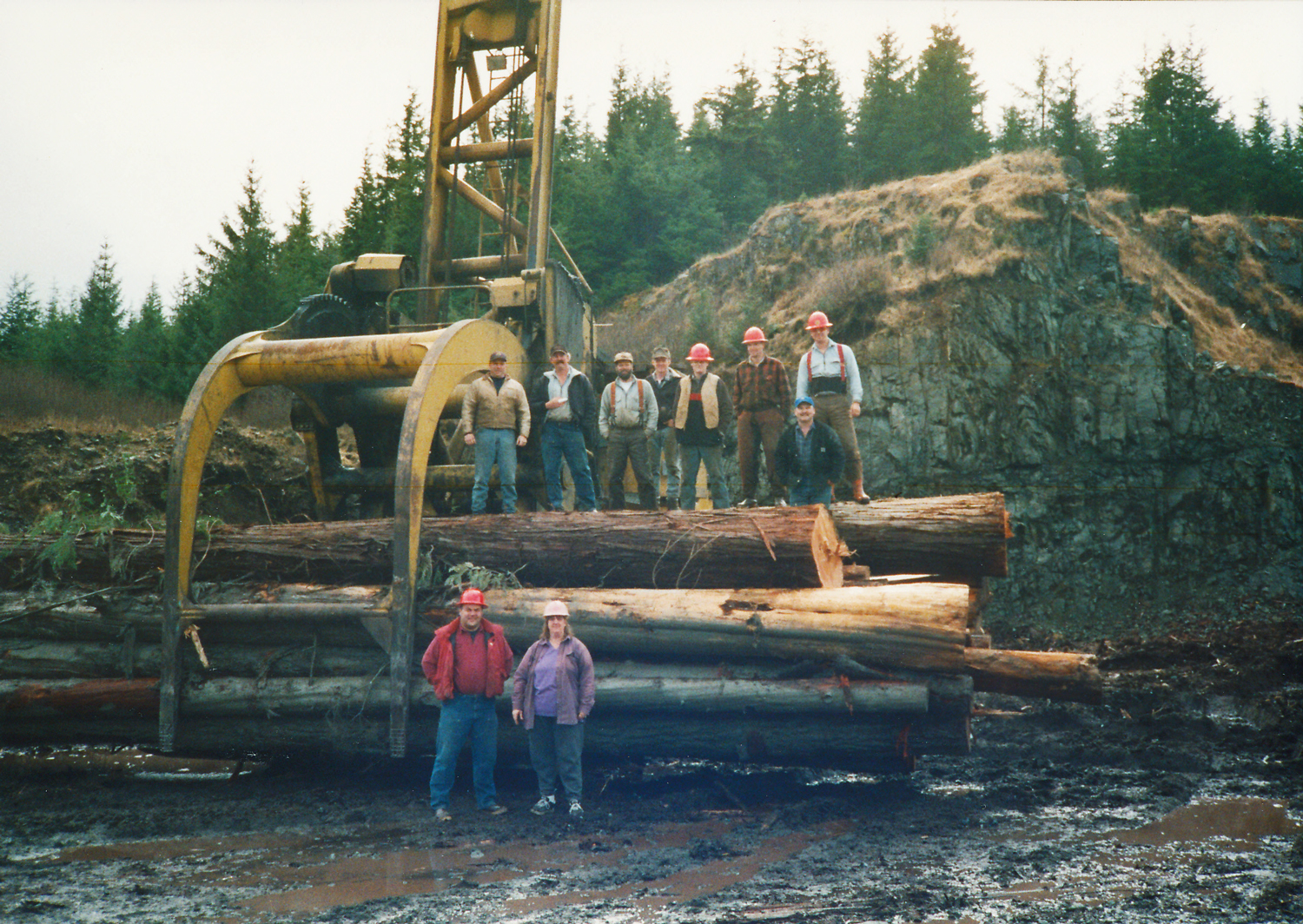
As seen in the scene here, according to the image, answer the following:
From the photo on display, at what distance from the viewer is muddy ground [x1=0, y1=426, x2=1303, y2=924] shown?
5.07 m

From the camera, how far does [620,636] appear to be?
23.9ft

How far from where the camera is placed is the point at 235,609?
7328mm

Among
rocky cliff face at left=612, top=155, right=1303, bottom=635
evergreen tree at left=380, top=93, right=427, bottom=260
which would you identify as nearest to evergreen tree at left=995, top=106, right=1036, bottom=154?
rocky cliff face at left=612, top=155, right=1303, bottom=635

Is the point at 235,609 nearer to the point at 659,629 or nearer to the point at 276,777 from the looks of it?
the point at 276,777

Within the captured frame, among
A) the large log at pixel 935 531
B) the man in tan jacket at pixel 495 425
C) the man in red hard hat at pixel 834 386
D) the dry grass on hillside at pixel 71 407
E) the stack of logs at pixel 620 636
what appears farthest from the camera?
the dry grass on hillside at pixel 71 407

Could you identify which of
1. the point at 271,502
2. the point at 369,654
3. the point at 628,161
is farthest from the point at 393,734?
the point at 628,161

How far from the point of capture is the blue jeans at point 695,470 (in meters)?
10.3

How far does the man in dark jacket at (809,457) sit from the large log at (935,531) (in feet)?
2.67

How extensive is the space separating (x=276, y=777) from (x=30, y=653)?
101 inches

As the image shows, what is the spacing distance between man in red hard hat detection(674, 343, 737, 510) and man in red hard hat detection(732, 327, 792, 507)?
209 mm

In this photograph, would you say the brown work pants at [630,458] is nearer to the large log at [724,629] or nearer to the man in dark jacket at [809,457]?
the man in dark jacket at [809,457]

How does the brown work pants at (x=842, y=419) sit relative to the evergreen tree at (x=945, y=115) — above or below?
below

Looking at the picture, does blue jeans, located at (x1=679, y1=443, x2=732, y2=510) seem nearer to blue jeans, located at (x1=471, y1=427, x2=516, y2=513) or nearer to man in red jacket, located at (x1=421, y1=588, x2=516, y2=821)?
blue jeans, located at (x1=471, y1=427, x2=516, y2=513)

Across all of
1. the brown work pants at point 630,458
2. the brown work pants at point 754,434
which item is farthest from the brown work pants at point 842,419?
the brown work pants at point 630,458
